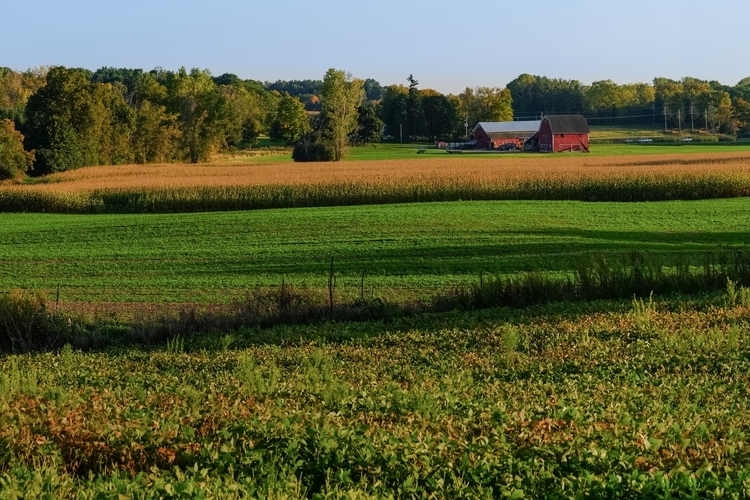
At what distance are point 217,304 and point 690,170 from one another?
113ft

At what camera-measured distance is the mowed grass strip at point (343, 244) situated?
22219 mm

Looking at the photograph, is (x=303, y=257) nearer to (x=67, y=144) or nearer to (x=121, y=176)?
(x=121, y=176)

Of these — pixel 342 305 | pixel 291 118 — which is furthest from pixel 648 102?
pixel 342 305

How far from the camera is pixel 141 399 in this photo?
25.0 ft

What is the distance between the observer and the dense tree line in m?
71.7

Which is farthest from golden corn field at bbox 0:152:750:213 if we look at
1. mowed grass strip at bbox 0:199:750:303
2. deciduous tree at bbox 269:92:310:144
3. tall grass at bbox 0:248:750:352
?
deciduous tree at bbox 269:92:310:144

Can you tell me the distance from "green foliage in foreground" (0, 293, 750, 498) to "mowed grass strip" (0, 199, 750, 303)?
8797mm

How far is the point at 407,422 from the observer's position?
6277 mm

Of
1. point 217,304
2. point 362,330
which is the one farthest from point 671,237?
point 362,330

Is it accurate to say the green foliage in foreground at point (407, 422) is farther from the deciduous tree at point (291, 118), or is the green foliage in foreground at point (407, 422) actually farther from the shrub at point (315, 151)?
the deciduous tree at point (291, 118)

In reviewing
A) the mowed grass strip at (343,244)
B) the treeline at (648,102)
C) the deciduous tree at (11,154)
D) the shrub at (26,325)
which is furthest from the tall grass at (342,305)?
the treeline at (648,102)

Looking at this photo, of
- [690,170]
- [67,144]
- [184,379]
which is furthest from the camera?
[67,144]

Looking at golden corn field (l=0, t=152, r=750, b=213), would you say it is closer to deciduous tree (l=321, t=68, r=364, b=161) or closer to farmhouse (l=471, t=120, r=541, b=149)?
deciduous tree (l=321, t=68, r=364, b=161)

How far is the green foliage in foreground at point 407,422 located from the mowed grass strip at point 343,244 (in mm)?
8797
